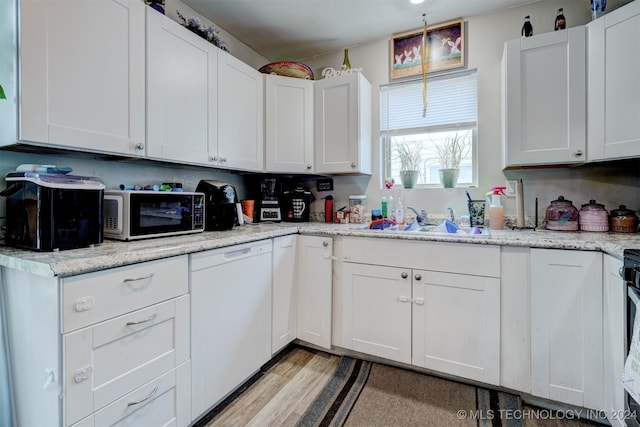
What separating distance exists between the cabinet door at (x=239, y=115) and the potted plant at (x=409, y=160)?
1.16m

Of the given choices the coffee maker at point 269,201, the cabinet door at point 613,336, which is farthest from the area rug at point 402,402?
the coffee maker at point 269,201

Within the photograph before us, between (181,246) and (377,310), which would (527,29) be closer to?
(377,310)

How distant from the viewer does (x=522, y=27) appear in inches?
84.4

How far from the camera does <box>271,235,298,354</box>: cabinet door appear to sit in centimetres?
198

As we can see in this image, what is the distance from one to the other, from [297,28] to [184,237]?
1.90 meters

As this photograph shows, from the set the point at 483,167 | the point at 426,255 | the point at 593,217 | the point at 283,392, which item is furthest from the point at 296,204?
the point at 593,217

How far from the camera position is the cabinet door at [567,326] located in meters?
1.46

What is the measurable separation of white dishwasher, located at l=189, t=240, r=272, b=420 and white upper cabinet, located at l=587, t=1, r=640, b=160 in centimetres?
203

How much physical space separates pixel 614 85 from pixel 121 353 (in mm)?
2686

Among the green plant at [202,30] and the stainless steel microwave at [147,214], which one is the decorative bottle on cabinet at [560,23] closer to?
the green plant at [202,30]

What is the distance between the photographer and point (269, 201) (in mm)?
2527

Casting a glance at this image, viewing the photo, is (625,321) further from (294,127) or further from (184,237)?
(294,127)

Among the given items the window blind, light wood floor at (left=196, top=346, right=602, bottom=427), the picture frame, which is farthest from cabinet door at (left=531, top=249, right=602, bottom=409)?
the picture frame

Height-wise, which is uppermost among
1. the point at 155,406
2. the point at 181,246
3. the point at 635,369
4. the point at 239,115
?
the point at 239,115
